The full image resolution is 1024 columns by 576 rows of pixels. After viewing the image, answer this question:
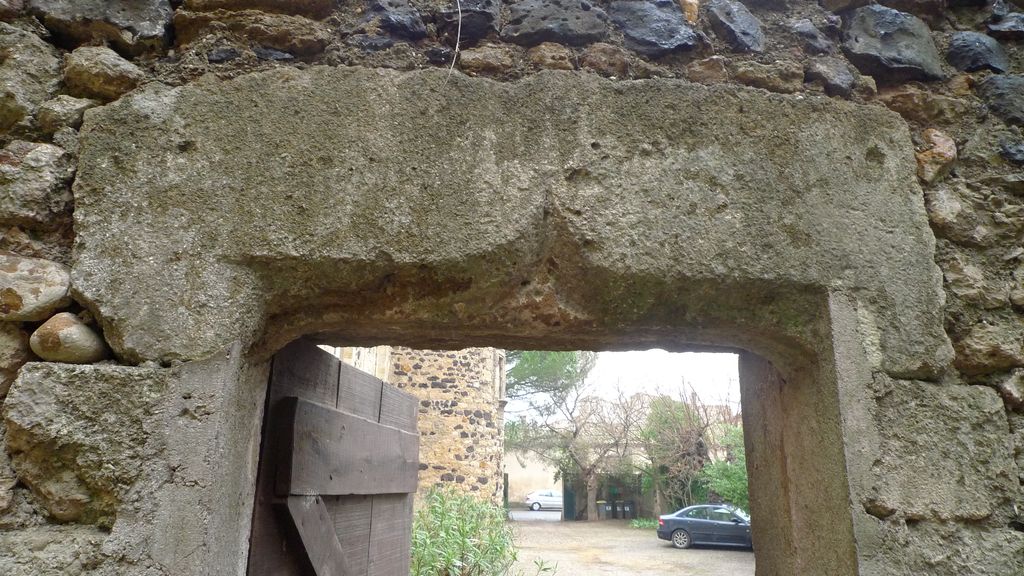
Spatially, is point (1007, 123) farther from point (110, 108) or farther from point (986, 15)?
point (110, 108)

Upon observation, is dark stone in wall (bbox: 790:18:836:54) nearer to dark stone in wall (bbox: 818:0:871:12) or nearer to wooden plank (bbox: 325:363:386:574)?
dark stone in wall (bbox: 818:0:871:12)

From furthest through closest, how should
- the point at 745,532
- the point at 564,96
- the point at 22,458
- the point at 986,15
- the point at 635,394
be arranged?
the point at 635,394 → the point at 745,532 → the point at 986,15 → the point at 564,96 → the point at 22,458

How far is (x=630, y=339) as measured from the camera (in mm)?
1646

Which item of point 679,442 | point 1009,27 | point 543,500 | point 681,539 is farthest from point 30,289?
point 543,500

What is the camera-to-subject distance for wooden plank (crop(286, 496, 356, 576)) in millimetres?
1718

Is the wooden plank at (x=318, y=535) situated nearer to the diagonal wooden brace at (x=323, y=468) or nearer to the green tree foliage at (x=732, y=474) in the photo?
the diagonal wooden brace at (x=323, y=468)

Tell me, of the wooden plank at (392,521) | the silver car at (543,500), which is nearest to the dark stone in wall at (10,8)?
the wooden plank at (392,521)

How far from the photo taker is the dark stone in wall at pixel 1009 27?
181cm

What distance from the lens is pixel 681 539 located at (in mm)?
13656

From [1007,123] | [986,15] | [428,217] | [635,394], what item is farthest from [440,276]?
[635,394]

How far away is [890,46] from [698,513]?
13.3 m

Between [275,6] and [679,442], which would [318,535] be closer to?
[275,6]

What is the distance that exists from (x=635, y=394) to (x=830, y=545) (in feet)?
63.4

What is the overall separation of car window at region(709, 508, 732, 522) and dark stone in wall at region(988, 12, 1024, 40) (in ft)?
42.0
